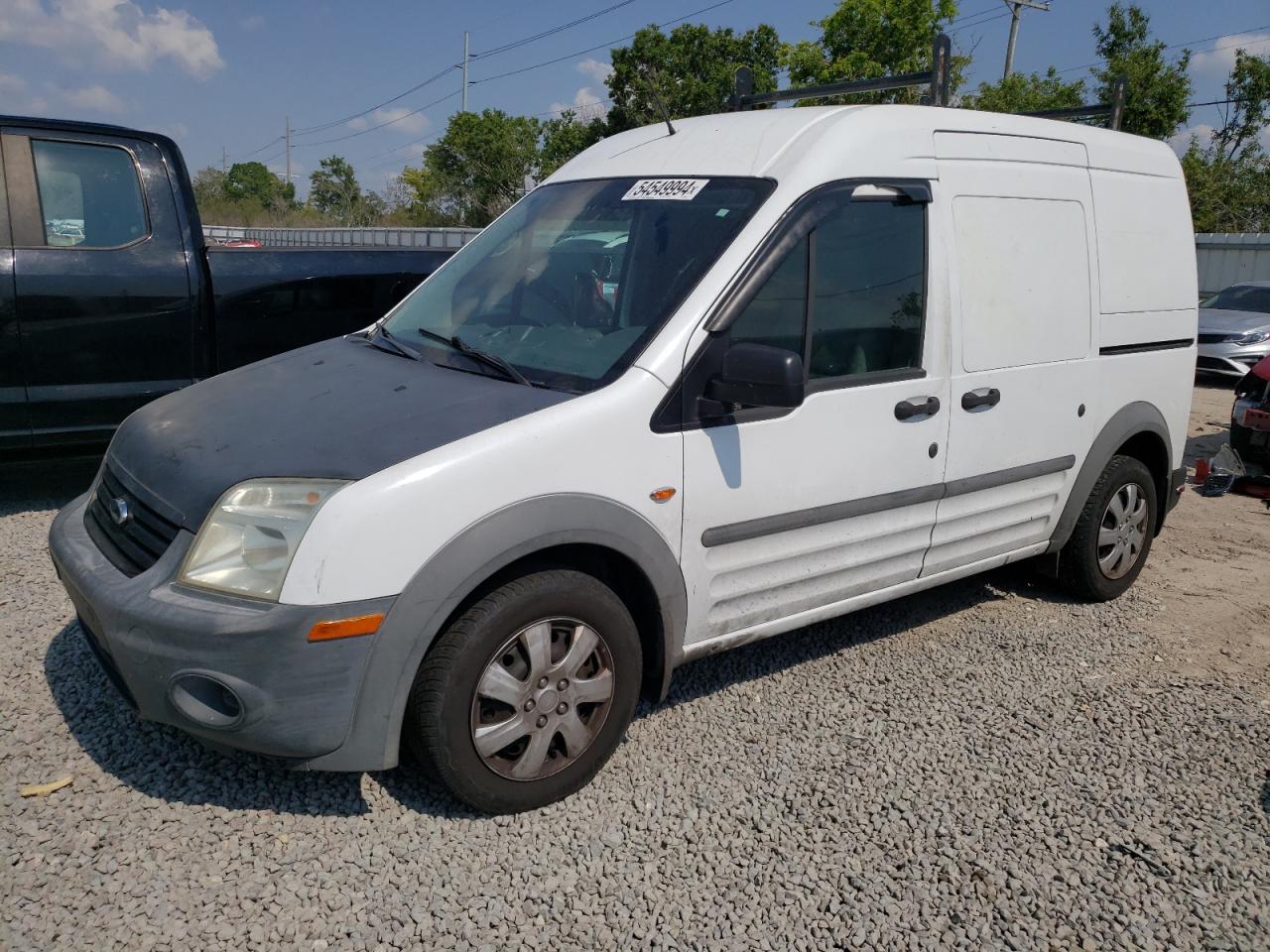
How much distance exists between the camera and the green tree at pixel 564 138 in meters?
50.7

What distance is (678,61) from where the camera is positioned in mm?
48438

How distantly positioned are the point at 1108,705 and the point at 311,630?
311cm

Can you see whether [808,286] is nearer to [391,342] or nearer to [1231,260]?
[391,342]

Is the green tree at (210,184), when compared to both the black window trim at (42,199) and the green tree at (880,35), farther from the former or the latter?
the black window trim at (42,199)

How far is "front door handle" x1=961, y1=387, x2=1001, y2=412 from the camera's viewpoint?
4.00 metres

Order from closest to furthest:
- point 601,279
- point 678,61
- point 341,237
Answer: point 601,279, point 341,237, point 678,61

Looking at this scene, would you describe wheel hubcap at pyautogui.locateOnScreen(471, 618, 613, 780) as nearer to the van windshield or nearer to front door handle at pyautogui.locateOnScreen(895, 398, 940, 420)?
the van windshield

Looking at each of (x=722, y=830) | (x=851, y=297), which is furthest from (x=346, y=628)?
(x=851, y=297)

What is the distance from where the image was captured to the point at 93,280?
5.41m

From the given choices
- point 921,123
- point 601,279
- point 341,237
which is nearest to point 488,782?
point 601,279

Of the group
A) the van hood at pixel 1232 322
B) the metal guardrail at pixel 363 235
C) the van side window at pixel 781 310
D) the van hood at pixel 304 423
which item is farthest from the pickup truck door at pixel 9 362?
the van hood at pixel 1232 322

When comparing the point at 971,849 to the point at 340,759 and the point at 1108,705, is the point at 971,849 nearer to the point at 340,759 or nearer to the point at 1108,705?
the point at 1108,705

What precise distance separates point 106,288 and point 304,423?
309 centimetres

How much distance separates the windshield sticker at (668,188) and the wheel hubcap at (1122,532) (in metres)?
2.71
